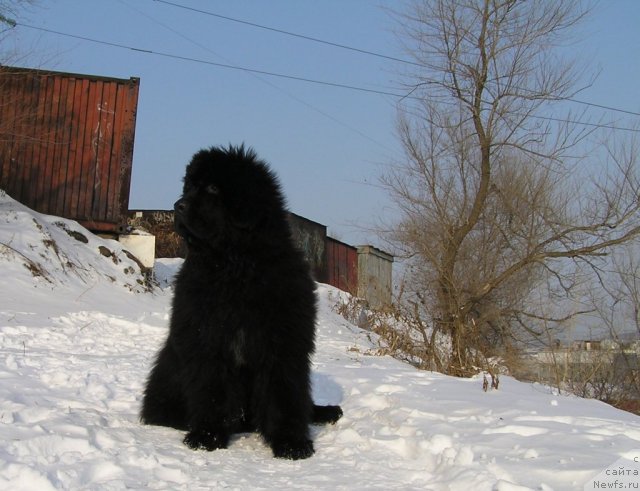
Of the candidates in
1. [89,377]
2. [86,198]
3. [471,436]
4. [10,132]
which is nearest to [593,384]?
[471,436]

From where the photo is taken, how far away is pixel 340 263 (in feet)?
81.9

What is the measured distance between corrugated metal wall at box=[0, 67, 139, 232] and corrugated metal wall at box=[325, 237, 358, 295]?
10.5 metres

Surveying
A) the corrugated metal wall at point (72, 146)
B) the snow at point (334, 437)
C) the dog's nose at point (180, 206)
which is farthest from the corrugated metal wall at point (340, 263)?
the dog's nose at point (180, 206)

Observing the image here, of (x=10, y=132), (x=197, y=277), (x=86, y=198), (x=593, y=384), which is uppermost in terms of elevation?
(x=10, y=132)

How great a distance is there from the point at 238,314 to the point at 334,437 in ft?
3.54

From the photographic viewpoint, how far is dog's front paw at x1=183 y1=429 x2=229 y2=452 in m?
3.59

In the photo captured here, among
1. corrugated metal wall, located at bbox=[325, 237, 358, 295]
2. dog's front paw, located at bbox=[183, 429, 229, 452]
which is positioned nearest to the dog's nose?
dog's front paw, located at bbox=[183, 429, 229, 452]

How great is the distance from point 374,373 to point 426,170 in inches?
475

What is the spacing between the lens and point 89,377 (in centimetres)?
529

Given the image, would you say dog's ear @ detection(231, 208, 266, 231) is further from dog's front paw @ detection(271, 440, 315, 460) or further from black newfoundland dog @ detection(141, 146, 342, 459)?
dog's front paw @ detection(271, 440, 315, 460)

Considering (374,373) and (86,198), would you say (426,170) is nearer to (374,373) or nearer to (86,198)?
(86,198)

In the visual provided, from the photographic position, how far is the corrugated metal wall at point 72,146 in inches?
568

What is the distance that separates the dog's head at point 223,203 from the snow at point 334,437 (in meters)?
1.26

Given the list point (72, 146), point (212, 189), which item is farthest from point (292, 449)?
point (72, 146)
